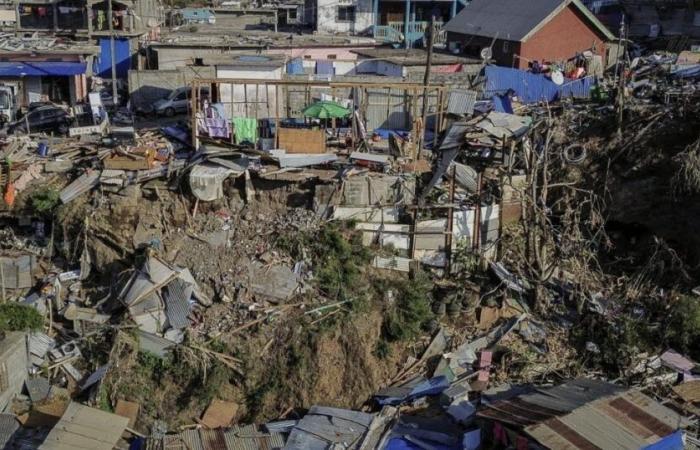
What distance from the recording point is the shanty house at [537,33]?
29438 mm

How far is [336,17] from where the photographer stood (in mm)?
38625

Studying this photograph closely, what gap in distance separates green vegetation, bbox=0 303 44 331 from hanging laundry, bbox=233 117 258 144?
6.40m

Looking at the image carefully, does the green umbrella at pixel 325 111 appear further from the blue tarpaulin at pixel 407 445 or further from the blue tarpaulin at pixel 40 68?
the blue tarpaulin at pixel 40 68

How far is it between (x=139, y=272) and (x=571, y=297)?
8455mm

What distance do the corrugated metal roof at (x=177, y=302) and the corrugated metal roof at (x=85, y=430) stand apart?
2317 mm

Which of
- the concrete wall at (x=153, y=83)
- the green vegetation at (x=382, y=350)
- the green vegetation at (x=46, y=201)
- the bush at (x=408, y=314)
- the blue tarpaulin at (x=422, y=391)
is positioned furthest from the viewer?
the concrete wall at (x=153, y=83)

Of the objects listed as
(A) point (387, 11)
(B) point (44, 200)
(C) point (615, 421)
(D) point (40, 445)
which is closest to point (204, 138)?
(B) point (44, 200)

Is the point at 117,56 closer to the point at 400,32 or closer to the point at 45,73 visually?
the point at 45,73

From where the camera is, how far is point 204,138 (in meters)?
18.9

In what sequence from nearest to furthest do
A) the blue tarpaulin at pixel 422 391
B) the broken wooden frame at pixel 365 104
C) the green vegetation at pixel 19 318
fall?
the blue tarpaulin at pixel 422 391
the green vegetation at pixel 19 318
the broken wooden frame at pixel 365 104

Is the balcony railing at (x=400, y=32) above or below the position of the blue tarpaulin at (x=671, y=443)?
above

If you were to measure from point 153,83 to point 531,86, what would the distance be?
12.8m

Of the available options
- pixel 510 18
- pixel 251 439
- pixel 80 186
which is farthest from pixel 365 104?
pixel 510 18

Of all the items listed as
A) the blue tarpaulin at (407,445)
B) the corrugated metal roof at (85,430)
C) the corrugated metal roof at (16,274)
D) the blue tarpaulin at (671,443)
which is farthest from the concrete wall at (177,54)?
the blue tarpaulin at (671,443)
